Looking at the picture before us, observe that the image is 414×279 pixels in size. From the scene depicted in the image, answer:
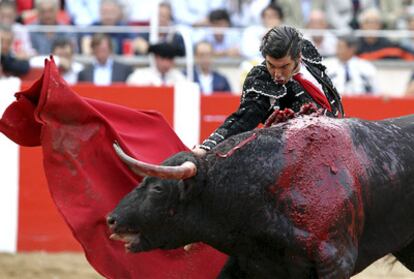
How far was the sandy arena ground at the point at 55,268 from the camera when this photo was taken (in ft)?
29.9

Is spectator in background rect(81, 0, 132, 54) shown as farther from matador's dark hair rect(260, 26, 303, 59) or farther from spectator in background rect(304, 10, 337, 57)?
matador's dark hair rect(260, 26, 303, 59)

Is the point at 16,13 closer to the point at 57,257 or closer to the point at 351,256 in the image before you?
the point at 57,257

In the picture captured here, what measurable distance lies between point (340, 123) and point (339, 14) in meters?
8.39

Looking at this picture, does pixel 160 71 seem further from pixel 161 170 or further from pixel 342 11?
pixel 161 170

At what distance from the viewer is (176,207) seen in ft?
19.0

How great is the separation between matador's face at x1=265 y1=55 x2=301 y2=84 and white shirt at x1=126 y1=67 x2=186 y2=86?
550 centimetres

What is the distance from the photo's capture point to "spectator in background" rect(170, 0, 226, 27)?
1365cm

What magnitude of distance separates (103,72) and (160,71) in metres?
0.60

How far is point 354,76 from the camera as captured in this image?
40.2ft

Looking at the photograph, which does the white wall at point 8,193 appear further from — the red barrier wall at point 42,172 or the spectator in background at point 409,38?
the spectator in background at point 409,38

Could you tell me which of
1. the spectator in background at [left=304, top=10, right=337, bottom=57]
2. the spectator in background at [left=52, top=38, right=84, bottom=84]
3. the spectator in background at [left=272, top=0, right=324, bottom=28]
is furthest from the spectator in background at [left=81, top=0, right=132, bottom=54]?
the spectator in background at [left=304, top=10, right=337, bottom=57]

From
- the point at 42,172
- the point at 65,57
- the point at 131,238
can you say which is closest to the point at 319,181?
the point at 131,238

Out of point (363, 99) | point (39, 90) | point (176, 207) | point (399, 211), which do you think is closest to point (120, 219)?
point (176, 207)

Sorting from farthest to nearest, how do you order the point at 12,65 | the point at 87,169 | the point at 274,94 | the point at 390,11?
the point at 390,11 < the point at 12,65 < the point at 87,169 < the point at 274,94
